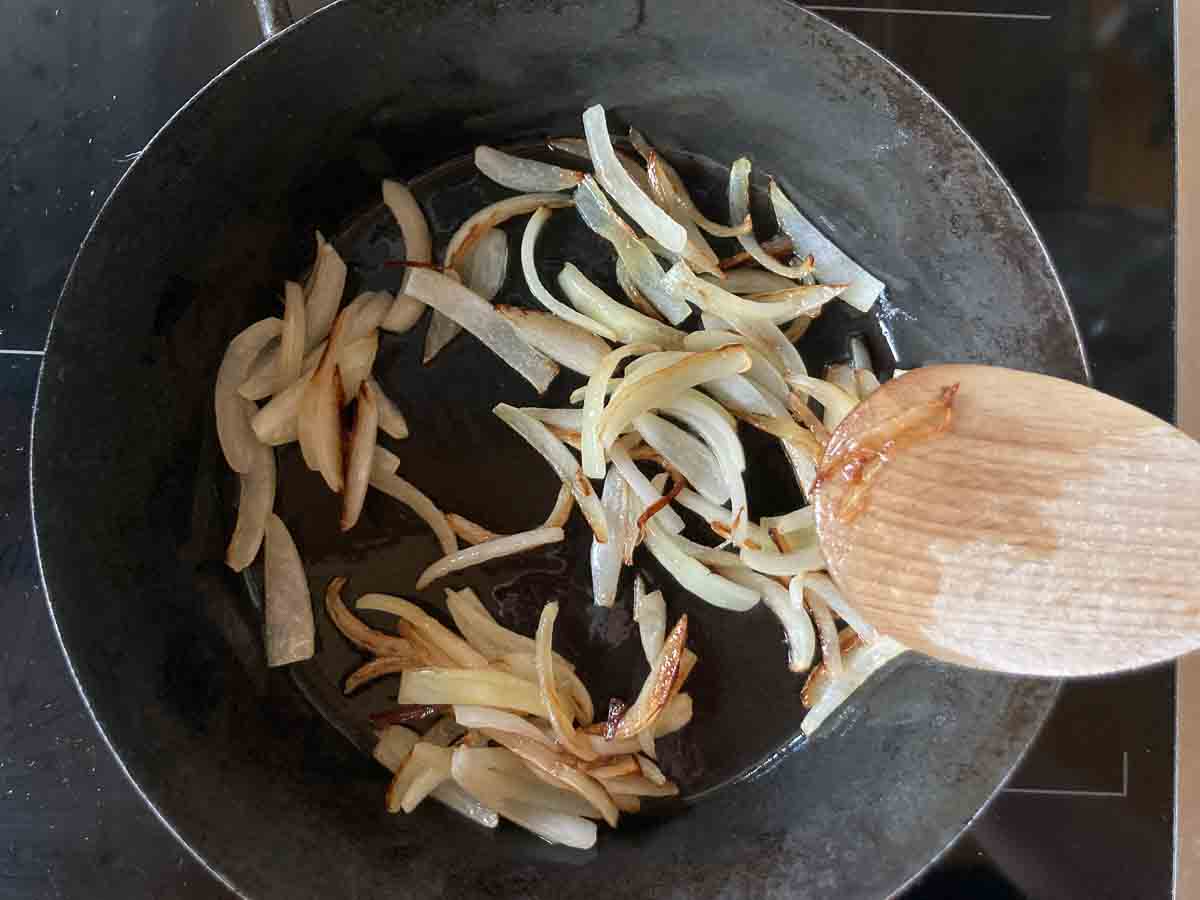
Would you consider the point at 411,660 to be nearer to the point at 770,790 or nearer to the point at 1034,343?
the point at 770,790

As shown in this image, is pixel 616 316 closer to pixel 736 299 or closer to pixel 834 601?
pixel 736 299

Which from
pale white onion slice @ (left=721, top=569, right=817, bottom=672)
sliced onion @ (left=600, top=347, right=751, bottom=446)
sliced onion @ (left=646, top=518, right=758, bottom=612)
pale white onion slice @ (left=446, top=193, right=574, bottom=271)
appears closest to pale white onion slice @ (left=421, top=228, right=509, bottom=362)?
pale white onion slice @ (left=446, top=193, right=574, bottom=271)

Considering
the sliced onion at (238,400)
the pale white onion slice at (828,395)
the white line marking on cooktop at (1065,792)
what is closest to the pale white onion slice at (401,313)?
the sliced onion at (238,400)

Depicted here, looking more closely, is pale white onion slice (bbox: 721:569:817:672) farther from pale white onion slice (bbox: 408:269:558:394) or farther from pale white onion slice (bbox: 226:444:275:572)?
pale white onion slice (bbox: 226:444:275:572)

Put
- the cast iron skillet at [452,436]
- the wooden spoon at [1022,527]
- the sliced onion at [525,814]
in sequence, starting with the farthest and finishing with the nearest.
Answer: the sliced onion at [525,814], the cast iron skillet at [452,436], the wooden spoon at [1022,527]

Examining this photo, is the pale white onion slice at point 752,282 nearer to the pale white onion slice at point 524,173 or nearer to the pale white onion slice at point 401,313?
the pale white onion slice at point 524,173
